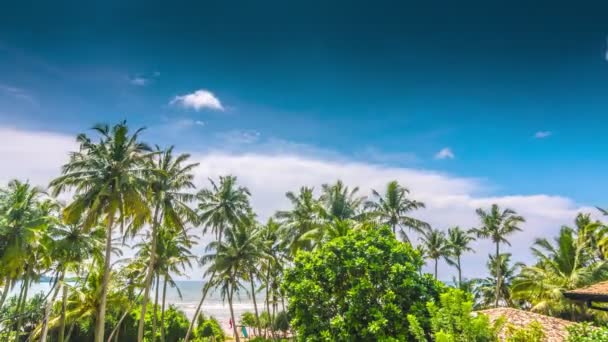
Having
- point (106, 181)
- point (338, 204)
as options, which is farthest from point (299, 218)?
point (106, 181)

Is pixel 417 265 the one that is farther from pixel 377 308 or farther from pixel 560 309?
pixel 560 309

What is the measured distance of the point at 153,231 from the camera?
80.0 ft

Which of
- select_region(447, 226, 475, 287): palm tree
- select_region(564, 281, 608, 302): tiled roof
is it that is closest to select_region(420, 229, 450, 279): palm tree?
select_region(447, 226, 475, 287): palm tree

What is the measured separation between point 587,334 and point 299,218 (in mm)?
24185

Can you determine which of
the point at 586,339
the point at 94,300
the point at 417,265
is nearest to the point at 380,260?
the point at 417,265

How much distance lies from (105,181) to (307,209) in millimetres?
16153

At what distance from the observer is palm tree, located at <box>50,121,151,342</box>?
19969mm

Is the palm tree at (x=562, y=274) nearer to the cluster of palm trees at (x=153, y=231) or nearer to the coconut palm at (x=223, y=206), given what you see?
the cluster of palm trees at (x=153, y=231)

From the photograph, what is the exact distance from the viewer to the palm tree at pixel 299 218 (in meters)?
31.3

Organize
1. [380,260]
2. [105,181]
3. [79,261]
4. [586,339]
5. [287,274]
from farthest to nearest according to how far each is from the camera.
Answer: [79,261]
[105,181]
[287,274]
[380,260]
[586,339]

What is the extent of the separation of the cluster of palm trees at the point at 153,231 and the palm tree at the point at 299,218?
0.08 metres

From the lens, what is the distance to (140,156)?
21500mm

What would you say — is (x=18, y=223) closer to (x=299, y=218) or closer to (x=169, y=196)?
(x=169, y=196)

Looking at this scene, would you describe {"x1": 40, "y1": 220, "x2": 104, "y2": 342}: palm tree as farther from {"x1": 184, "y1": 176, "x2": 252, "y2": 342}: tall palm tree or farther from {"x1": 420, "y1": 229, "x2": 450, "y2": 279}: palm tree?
{"x1": 420, "y1": 229, "x2": 450, "y2": 279}: palm tree
